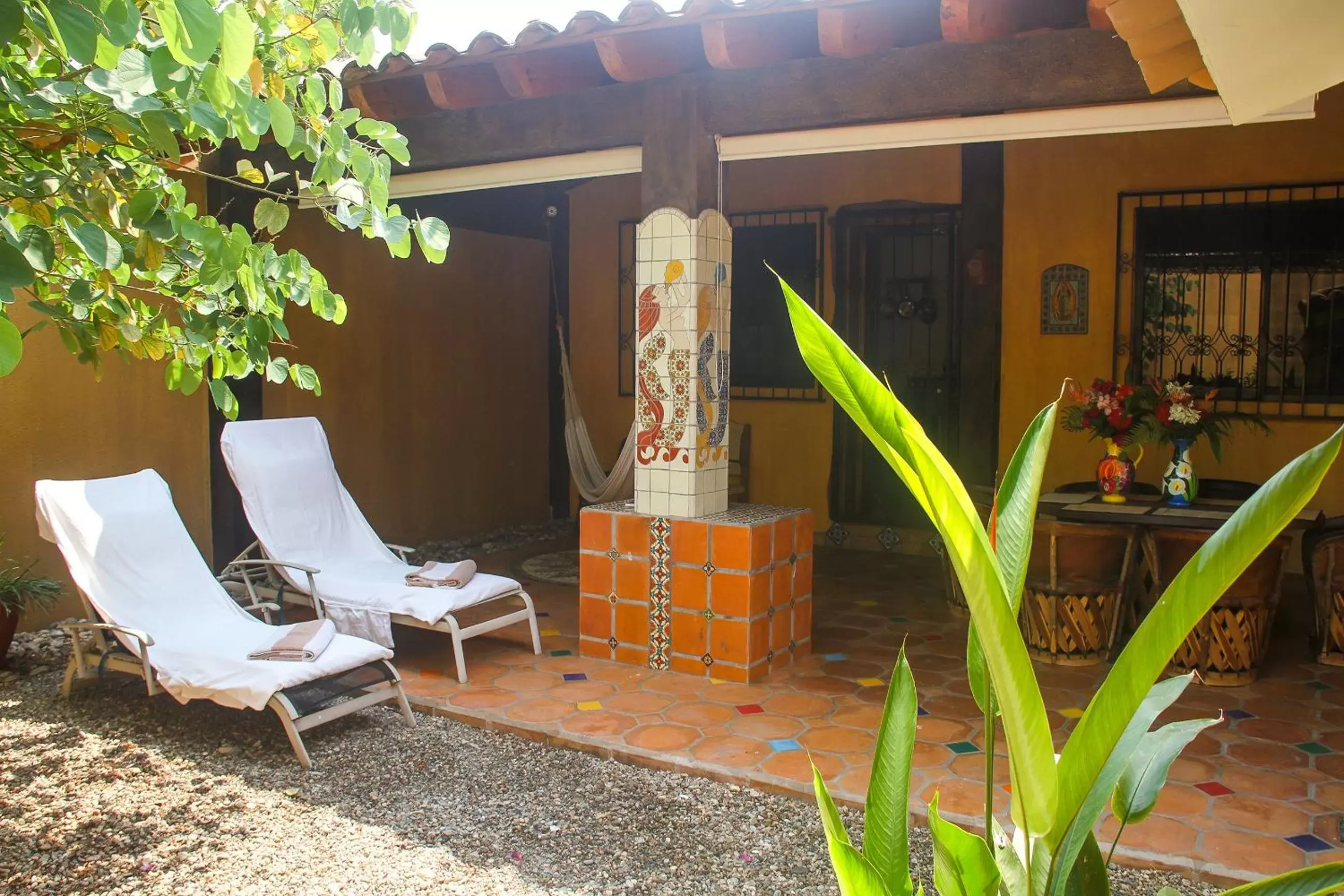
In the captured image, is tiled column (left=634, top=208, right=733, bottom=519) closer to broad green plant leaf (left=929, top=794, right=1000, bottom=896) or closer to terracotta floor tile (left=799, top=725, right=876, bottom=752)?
terracotta floor tile (left=799, top=725, right=876, bottom=752)

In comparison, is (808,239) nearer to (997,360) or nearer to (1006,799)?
(997,360)

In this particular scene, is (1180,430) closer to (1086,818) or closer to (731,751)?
(731,751)

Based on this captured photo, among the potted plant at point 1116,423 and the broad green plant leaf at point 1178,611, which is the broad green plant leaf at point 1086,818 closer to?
the broad green plant leaf at point 1178,611

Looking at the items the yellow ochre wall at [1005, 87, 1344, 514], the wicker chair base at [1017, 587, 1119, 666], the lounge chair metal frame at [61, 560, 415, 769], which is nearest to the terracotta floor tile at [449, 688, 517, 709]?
the lounge chair metal frame at [61, 560, 415, 769]

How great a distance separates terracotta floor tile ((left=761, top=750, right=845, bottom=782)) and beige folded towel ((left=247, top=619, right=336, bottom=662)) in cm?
163

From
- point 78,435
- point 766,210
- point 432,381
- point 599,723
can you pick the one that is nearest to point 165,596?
point 78,435

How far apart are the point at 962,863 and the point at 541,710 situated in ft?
9.93

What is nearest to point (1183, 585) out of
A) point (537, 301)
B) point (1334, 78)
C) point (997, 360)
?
point (1334, 78)

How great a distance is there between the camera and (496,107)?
5.13 m

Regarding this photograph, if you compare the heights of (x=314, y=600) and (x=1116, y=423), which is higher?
(x=1116, y=423)

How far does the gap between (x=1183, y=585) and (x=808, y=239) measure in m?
6.80

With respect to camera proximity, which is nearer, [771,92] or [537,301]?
[771,92]

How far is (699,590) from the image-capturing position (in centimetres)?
454

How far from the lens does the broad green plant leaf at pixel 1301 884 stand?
110cm
